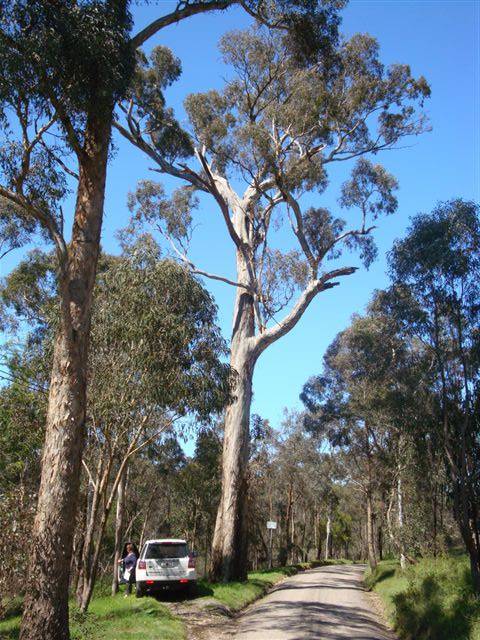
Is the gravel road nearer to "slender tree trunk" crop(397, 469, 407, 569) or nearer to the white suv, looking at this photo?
the white suv

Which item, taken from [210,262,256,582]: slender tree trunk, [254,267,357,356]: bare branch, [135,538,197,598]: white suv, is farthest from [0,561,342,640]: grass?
[254,267,357,356]: bare branch

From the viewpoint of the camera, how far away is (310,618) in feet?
43.1

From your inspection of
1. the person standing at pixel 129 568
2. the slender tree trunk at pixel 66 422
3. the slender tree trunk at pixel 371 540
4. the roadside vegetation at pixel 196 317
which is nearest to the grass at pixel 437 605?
Result: the roadside vegetation at pixel 196 317

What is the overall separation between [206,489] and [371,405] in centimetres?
1274

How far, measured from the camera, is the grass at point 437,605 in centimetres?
1012

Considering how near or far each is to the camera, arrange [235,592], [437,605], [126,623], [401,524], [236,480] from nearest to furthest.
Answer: [126,623] → [437,605] → [235,592] → [236,480] → [401,524]

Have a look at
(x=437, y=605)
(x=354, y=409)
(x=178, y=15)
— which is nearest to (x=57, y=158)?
(x=178, y=15)

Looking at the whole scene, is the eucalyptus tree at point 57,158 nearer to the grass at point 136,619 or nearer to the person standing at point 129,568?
the grass at point 136,619

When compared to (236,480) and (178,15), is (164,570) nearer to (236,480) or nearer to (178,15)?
(236,480)

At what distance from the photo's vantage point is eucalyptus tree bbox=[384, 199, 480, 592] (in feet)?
49.1

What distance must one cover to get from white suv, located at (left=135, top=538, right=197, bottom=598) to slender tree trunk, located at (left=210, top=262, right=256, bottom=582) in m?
3.00

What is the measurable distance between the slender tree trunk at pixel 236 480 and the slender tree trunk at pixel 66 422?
33.2 ft

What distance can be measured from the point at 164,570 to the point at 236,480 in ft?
14.6

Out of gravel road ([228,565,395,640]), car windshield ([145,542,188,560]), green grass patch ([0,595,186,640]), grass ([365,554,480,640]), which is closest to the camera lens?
green grass patch ([0,595,186,640])
